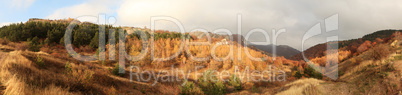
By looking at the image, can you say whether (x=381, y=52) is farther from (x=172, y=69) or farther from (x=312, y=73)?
(x=172, y=69)

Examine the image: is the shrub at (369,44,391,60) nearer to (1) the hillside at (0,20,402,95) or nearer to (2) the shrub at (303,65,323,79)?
(1) the hillside at (0,20,402,95)

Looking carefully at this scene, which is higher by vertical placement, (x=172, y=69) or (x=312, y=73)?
(x=312, y=73)

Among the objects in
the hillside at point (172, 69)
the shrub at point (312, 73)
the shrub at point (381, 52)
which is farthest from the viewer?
the shrub at point (312, 73)

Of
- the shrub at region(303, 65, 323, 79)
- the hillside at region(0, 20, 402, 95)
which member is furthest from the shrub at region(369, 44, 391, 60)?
the shrub at region(303, 65, 323, 79)

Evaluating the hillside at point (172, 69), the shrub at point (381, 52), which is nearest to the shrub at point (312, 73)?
the hillside at point (172, 69)

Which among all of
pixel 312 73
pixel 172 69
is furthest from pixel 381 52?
pixel 172 69

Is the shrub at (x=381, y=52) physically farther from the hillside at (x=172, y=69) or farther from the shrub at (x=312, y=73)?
the shrub at (x=312, y=73)

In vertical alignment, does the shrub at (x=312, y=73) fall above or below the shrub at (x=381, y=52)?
below

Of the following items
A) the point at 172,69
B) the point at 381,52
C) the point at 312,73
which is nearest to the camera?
the point at 381,52

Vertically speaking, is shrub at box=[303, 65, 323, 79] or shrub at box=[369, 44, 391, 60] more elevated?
shrub at box=[369, 44, 391, 60]

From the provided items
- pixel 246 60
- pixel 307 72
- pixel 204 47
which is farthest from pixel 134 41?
pixel 307 72

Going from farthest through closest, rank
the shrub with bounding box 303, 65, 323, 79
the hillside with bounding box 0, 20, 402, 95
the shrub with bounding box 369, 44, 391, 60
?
the shrub with bounding box 303, 65, 323, 79 → the shrub with bounding box 369, 44, 391, 60 → the hillside with bounding box 0, 20, 402, 95

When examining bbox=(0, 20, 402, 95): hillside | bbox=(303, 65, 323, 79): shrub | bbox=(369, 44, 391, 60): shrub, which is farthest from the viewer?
bbox=(303, 65, 323, 79): shrub

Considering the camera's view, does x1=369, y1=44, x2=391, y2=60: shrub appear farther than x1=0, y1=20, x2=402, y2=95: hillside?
Yes
